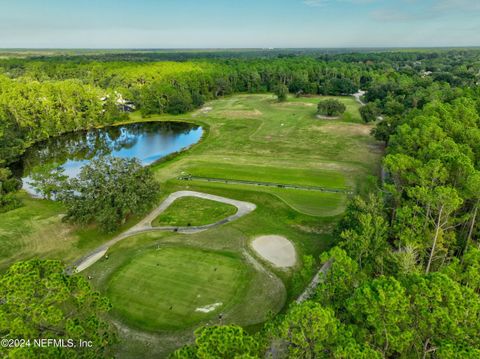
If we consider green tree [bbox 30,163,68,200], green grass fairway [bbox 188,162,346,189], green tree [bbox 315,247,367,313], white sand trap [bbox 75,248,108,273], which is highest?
green tree [bbox 315,247,367,313]

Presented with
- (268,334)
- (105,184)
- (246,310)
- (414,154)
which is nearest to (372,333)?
(268,334)

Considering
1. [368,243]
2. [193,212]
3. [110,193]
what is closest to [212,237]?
[193,212]

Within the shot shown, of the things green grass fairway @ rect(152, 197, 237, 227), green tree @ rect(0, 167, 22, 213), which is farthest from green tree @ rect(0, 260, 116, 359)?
green tree @ rect(0, 167, 22, 213)

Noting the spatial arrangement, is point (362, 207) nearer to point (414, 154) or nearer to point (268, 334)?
point (414, 154)

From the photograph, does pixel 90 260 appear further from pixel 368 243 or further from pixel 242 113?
pixel 242 113

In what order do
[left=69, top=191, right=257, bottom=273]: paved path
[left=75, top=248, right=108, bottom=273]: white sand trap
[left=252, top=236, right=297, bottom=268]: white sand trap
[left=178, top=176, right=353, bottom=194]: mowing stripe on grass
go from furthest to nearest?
1. [left=178, top=176, right=353, bottom=194]: mowing stripe on grass
2. [left=69, top=191, right=257, bottom=273]: paved path
3. [left=252, top=236, right=297, bottom=268]: white sand trap
4. [left=75, top=248, right=108, bottom=273]: white sand trap

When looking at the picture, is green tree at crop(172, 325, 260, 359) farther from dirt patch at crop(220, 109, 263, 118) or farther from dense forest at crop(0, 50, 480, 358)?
dirt patch at crop(220, 109, 263, 118)
